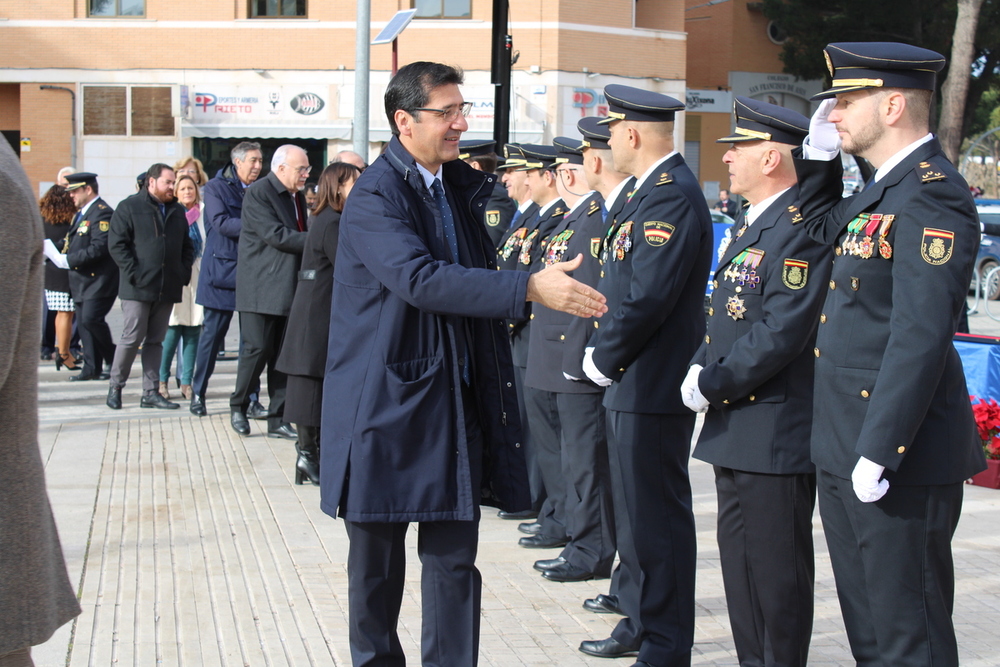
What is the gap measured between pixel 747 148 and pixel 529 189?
3118mm

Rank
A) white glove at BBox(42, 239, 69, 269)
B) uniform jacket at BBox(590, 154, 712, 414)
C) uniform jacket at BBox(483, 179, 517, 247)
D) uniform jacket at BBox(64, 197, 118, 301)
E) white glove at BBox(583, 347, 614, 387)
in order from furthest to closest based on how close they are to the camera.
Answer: white glove at BBox(42, 239, 69, 269) → uniform jacket at BBox(64, 197, 118, 301) → uniform jacket at BBox(483, 179, 517, 247) → white glove at BBox(583, 347, 614, 387) → uniform jacket at BBox(590, 154, 712, 414)

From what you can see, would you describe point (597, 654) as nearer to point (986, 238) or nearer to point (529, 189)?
point (529, 189)

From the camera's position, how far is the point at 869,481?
2994mm

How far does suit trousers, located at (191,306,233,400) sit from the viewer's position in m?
9.27

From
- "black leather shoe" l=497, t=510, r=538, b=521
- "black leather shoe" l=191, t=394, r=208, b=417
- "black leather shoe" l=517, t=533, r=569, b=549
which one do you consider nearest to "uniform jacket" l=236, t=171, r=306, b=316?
"black leather shoe" l=191, t=394, r=208, b=417

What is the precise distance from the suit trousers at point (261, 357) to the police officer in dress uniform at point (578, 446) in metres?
3.35

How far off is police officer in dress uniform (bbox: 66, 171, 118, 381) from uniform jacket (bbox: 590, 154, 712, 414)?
24.8ft

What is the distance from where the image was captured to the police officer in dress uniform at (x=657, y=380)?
412 cm

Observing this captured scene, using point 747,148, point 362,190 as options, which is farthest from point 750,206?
point 362,190

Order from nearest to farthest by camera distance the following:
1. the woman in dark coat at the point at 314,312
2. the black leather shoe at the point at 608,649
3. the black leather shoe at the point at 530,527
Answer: the black leather shoe at the point at 608,649 → the black leather shoe at the point at 530,527 → the woman in dark coat at the point at 314,312

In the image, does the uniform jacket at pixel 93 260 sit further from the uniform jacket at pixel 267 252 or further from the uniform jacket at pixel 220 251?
the uniform jacket at pixel 267 252

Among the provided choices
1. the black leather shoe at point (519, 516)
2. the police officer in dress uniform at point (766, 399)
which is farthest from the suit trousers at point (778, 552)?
the black leather shoe at point (519, 516)

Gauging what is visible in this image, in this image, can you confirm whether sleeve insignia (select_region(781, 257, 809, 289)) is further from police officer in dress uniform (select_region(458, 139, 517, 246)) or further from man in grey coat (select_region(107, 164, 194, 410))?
man in grey coat (select_region(107, 164, 194, 410))

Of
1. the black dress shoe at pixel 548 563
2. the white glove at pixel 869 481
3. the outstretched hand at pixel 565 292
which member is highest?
the outstretched hand at pixel 565 292
